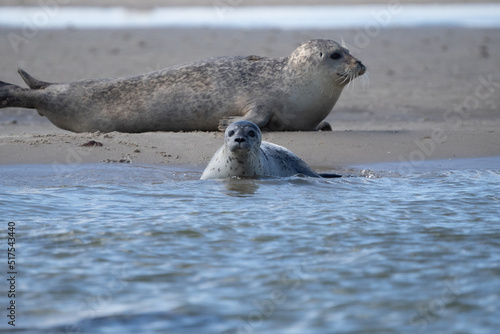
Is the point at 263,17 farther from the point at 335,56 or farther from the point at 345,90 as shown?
the point at 335,56

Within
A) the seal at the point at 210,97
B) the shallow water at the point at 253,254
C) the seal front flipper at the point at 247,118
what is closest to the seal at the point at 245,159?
the shallow water at the point at 253,254

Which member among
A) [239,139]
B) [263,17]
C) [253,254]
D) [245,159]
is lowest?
[253,254]

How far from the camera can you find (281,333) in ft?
10.4

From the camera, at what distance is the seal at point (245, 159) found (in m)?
5.98

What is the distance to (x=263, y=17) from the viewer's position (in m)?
21.3

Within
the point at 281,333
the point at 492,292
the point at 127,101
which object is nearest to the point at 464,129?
the point at 127,101

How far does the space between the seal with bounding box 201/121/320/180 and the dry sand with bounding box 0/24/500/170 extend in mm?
806

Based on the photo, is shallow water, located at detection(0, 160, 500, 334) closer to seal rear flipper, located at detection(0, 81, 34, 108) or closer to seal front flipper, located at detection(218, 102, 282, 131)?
seal front flipper, located at detection(218, 102, 282, 131)

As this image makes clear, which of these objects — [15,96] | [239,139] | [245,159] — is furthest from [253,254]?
[15,96]

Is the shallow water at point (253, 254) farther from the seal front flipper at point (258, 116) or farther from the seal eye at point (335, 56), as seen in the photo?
the seal eye at point (335, 56)

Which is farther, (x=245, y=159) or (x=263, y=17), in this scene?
(x=263, y=17)

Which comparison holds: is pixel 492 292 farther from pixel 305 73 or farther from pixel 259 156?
pixel 305 73

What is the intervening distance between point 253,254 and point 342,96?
7030 millimetres

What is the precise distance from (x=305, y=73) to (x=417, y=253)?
402 centimetres
